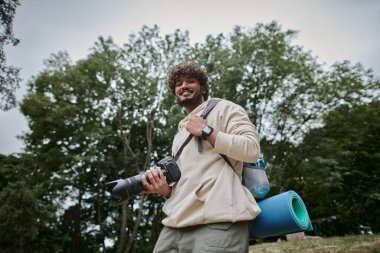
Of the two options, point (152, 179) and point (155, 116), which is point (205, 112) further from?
point (155, 116)

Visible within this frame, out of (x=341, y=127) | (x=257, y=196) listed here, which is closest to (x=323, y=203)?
(x=341, y=127)

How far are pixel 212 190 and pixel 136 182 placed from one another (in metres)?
0.55

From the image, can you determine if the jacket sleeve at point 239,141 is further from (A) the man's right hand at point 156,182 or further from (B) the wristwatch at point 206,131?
(A) the man's right hand at point 156,182

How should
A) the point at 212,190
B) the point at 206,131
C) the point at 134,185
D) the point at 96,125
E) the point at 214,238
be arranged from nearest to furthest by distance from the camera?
the point at 214,238 < the point at 212,190 < the point at 206,131 < the point at 134,185 < the point at 96,125

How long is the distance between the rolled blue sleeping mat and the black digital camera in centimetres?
56

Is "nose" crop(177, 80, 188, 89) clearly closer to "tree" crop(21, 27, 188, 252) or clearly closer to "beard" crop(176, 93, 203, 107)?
"beard" crop(176, 93, 203, 107)

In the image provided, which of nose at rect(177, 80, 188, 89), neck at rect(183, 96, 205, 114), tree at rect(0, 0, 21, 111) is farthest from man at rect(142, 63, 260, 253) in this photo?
tree at rect(0, 0, 21, 111)

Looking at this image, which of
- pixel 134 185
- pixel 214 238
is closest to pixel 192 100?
pixel 134 185

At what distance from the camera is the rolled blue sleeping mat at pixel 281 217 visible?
164 cm

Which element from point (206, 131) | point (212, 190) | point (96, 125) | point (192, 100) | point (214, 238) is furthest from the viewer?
point (96, 125)

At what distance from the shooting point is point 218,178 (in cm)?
175

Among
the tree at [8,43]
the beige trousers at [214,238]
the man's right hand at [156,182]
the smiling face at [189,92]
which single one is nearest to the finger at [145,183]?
the man's right hand at [156,182]

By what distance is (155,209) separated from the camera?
64.5 ft

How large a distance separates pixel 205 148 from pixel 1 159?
1770 centimetres
